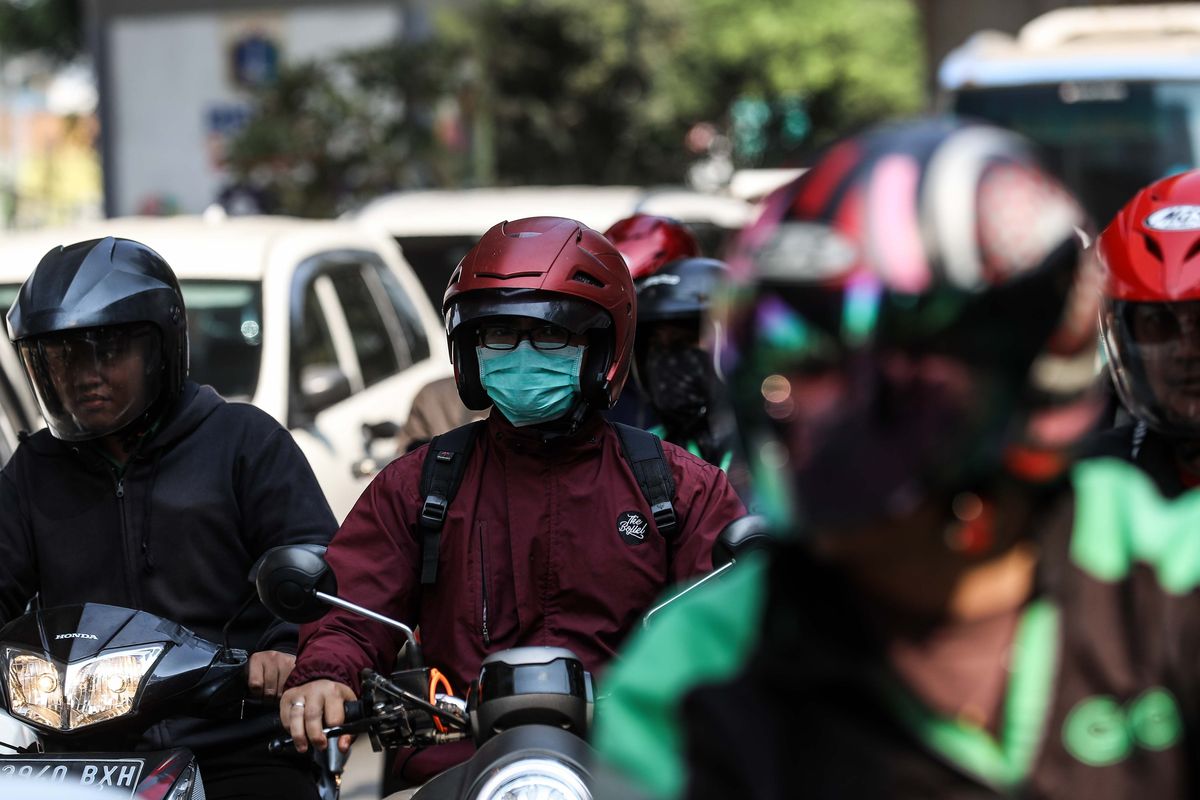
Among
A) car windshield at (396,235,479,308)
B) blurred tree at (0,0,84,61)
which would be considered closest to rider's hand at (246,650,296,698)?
car windshield at (396,235,479,308)

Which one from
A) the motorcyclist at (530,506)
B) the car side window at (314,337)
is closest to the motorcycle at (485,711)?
the motorcyclist at (530,506)

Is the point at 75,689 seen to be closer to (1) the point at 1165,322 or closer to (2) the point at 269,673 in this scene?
(2) the point at 269,673

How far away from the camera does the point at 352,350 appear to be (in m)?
8.09

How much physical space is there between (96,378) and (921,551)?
269 centimetres

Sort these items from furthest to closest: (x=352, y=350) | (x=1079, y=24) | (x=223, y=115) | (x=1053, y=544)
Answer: (x=223, y=115), (x=1079, y=24), (x=352, y=350), (x=1053, y=544)

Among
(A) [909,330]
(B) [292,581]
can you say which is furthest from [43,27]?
(A) [909,330]

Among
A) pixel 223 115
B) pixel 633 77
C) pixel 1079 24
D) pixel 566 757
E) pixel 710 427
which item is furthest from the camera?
pixel 633 77

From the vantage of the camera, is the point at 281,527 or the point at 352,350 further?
the point at 352,350

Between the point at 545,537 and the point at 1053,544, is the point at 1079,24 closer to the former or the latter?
the point at 545,537

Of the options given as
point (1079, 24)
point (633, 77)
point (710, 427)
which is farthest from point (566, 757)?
point (633, 77)

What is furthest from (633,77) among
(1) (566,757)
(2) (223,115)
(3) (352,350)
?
(1) (566,757)

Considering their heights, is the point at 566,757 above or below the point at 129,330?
below

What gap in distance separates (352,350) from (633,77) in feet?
75.6

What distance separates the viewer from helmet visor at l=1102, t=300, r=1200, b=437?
3.56 m
